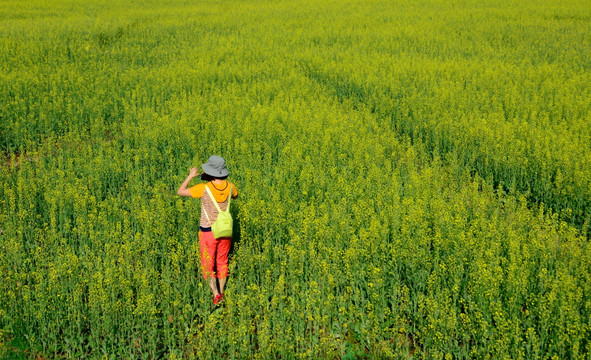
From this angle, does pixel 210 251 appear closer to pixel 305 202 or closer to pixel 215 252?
pixel 215 252

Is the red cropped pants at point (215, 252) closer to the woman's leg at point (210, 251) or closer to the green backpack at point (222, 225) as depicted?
the woman's leg at point (210, 251)

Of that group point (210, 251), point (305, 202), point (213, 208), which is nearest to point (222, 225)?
point (213, 208)

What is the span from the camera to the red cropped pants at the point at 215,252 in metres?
5.18

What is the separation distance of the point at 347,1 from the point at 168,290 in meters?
30.2

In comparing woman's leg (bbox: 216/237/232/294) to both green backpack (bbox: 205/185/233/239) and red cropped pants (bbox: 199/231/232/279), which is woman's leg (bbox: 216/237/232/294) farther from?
green backpack (bbox: 205/185/233/239)

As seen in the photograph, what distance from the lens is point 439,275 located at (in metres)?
5.05

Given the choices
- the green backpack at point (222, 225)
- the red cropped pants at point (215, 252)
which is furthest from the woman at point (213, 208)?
the green backpack at point (222, 225)

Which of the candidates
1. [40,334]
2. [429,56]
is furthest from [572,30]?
[40,334]

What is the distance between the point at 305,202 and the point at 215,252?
6.02ft

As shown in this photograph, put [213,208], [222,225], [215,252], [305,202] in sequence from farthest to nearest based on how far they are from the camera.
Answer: [305,202]
[215,252]
[213,208]
[222,225]

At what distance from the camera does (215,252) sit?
5.32 meters

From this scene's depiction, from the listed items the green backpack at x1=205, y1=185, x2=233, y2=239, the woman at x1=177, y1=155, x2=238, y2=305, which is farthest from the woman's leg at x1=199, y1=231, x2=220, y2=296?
the green backpack at x1=205, y1=185, x2=233, y2=239

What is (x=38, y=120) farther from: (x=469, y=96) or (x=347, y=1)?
(x=347, y=1)

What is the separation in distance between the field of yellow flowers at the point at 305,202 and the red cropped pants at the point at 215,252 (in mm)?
195
